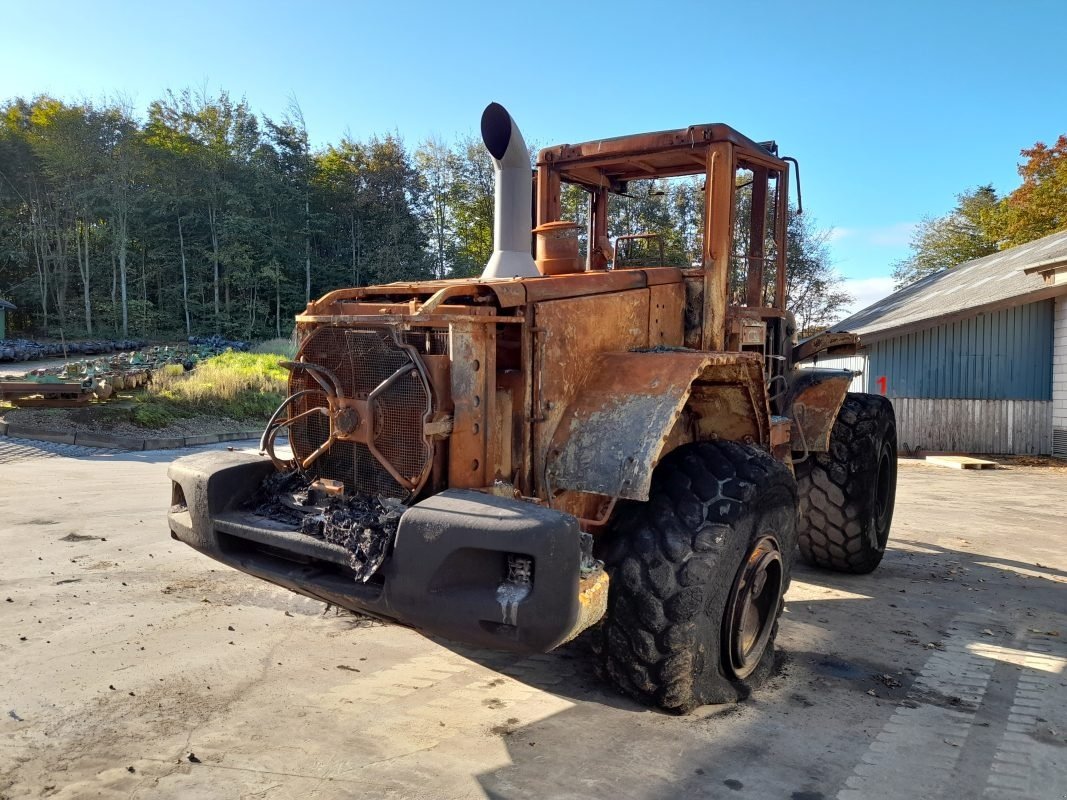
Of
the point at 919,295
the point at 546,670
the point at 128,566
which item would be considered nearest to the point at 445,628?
the point at 546,670

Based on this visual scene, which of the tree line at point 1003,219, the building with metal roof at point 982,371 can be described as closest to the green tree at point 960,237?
the tree line at point 1003,219

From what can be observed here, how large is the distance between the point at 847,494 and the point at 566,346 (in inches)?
127

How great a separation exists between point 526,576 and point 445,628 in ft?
1.09

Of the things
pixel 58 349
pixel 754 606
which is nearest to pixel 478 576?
pixel 754 606

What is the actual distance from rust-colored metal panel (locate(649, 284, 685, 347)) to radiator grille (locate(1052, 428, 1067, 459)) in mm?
13458

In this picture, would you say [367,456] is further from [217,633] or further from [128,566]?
[128,566]

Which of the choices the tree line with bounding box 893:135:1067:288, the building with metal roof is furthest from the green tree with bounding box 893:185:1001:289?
the building with metal roof

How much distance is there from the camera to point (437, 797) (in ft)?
8.55

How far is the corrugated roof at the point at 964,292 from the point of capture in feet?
47.0

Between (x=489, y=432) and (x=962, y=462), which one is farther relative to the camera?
(x=962, y=462)

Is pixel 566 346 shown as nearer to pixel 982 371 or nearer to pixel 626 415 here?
pixel 626 415

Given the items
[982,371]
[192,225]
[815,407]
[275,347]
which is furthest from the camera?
[192,225]

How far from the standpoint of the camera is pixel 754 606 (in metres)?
3.65

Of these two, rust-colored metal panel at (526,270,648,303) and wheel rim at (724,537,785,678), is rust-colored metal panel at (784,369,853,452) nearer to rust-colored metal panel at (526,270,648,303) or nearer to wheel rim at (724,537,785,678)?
wheel rim at (724,537,785,678)
